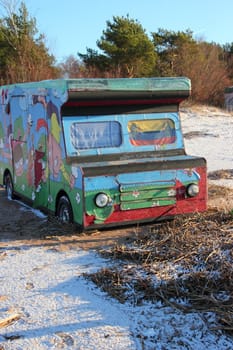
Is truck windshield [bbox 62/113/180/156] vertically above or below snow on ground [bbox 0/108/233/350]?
above

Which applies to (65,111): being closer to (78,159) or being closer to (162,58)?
(78,159)

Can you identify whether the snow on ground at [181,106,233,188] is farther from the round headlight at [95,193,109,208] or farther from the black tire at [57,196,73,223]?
the round headlight at [95,193,109,208]

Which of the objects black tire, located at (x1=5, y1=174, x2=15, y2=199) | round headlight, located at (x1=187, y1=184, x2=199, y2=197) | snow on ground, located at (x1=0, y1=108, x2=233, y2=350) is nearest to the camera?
snow on ground, located at (x1=0, y1=108, x2=233, y2=350)

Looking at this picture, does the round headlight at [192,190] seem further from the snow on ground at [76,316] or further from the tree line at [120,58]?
the tree line at [120,58]

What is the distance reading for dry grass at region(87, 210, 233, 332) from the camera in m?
4.29

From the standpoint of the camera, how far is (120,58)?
111 feet

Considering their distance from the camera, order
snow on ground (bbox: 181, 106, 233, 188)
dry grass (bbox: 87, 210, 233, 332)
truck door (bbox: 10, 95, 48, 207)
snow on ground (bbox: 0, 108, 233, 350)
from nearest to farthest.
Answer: snow on ground (bbox: 0, 108, 233, 350) → dry grass (bbox: 87, 210, 233, 332) → truck door (bbox: 10, 95, 48, 207) → snow on ground (bbox: 181, 106, 233, 188)

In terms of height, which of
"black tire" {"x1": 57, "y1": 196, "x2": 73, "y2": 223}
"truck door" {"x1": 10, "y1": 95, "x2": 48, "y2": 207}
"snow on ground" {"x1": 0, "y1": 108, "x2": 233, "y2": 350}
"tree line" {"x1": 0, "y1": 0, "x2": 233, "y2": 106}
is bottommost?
"snow on ground" {"x1": 0, "y1": 108, "x2": 233, "y2": 350}

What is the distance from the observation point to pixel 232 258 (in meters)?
4.88

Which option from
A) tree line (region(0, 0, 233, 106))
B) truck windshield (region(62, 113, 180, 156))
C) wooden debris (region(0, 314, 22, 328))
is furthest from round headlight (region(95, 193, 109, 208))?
tree line (region(0, 0, 233, 106))

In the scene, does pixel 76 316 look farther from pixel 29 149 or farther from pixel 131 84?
pixel 29 149

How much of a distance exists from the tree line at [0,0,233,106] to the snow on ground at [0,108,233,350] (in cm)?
2230

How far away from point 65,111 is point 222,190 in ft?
12.2

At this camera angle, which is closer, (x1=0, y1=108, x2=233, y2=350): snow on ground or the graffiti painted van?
(x1=0, y1=108, x2=233, y2=350): snow on ground
